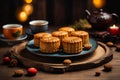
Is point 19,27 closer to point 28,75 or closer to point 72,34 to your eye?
point 72,34

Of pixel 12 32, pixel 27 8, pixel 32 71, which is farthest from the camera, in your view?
pixel 27 8

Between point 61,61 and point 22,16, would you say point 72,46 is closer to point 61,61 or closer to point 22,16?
point 61,61

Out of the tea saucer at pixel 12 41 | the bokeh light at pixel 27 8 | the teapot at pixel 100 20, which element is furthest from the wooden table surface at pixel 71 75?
the bokeh light at pixel 27 8

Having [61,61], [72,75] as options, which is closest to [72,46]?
[61,61]

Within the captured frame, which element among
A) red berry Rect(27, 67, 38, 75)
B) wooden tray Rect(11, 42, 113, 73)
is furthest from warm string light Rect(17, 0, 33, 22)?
red berry Rect(27, 67, 38, 75)

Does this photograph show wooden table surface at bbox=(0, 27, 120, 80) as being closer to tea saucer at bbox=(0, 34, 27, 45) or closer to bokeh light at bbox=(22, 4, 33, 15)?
tea saucer at bbox=(0, 34, 27, 45)

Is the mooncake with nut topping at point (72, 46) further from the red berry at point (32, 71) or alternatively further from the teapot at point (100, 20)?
the teapot at point (100, 20)

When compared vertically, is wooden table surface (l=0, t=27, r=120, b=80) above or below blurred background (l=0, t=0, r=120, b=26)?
below
